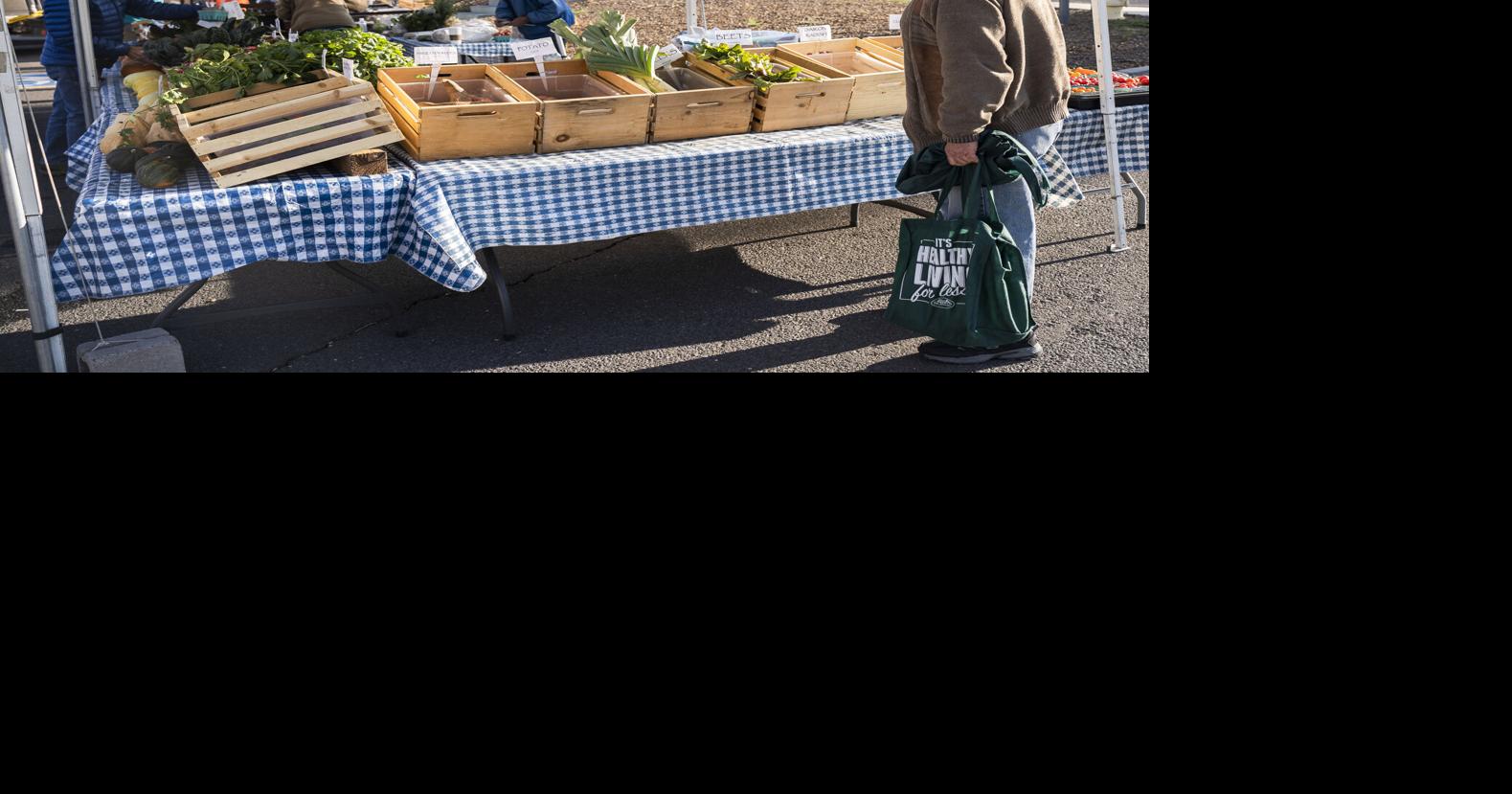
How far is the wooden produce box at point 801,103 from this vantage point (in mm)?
5238

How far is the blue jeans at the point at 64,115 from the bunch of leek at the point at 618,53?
3826mm

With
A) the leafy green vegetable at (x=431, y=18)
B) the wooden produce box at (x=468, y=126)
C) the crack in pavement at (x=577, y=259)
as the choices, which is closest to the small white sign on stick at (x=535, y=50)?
the wooden produce box at (x=468, y=126)

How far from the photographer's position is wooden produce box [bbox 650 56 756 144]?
5.09m

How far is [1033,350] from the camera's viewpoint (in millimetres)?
4672

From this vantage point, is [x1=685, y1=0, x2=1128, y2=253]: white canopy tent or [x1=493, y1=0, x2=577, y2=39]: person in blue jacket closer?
[x1=685, y1=0, x2=1128, y2=253]: white canopy tent

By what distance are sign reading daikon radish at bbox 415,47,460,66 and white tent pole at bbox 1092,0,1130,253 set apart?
2987 millimetres

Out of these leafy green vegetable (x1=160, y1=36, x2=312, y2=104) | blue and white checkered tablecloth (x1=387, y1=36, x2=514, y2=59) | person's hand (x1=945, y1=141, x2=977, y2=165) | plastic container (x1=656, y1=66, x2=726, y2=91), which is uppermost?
blue and white checkered tablecloth (x1=387, y1=36, x2=514, y2=59)

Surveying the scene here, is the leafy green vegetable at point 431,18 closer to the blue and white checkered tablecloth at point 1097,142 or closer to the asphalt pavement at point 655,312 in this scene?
the asphalt pavement at point 655,312

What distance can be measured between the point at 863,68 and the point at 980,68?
1.97 metres

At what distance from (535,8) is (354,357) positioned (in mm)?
3755

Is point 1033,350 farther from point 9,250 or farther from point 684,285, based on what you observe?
point 9,250

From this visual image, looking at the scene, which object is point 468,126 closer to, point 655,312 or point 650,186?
point 650,186

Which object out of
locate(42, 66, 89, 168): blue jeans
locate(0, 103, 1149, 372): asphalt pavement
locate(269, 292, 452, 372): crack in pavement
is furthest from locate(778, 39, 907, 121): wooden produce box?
locate(42, 66, 89, 168): blue jeans

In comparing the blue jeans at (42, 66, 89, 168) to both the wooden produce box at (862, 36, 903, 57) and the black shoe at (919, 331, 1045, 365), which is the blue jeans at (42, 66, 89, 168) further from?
the black shoe at (919, 331, 1045, 365)
